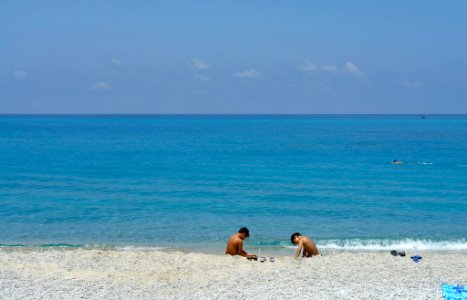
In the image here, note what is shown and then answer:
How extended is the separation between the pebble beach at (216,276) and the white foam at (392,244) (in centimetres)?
236

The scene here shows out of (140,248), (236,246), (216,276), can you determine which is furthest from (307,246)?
(140,248)

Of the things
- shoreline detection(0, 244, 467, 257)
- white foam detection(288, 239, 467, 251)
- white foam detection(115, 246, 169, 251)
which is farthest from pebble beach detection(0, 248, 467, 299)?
white foam detection(288, 239, 467, 251)

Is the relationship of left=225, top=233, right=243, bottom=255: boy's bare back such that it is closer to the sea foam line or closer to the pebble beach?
the pebble beach

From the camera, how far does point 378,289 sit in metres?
11.6

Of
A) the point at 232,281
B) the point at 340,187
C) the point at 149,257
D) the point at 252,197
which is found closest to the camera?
the point at 232,281

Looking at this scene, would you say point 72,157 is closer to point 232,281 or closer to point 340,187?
point 340,187

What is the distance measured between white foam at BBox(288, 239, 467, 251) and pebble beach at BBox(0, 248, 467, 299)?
236 centimetres

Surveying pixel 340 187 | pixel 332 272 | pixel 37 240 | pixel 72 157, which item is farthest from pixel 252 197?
pixel 72 157

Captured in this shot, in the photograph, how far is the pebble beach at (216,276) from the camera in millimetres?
11320

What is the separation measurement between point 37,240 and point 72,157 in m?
27.0

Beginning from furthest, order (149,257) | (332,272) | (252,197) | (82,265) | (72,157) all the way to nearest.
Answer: (72,157), (252,197), (149,257), (82,265), (332,272)

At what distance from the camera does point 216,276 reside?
12.8m

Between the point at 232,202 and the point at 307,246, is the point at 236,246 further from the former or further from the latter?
the point at 232,202

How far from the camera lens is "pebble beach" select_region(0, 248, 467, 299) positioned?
11.3 metres
